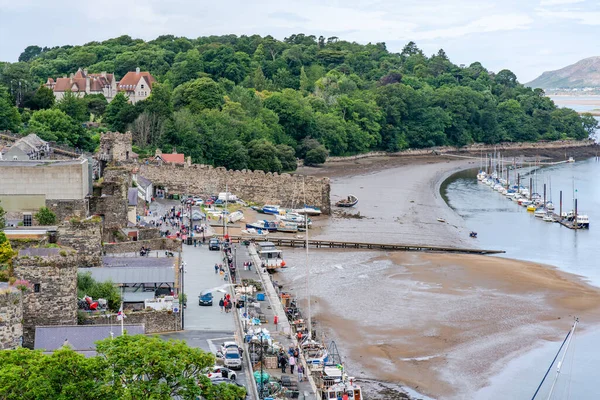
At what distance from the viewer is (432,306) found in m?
41.5

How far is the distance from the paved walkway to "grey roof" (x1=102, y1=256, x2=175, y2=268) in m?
3.88

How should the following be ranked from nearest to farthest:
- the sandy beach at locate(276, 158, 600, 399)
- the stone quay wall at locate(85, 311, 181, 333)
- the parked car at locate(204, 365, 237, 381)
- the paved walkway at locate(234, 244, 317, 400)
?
the parked car at locate(204, 365, 237, 381), the paved walkway at locate(234, 244, 317, 400), the stone quay wall at locate(85, 311, 181, 333), the sandy beach at locate(276, 158, 600, 399)

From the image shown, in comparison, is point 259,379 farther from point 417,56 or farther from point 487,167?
point 417,56

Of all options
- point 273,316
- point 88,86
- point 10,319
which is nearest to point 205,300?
point 273,316

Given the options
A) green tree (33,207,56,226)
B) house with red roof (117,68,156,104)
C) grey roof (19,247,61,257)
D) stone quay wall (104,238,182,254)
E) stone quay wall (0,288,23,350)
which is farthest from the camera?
house with red roof (117,68,156,104)

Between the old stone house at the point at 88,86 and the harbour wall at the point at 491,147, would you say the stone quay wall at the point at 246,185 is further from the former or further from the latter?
the harbour wall at the point at 491,147

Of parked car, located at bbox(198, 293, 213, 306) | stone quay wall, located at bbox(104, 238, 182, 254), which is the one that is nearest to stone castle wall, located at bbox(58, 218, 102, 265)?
parked car, located at bbox(198, 293, 213, 306)

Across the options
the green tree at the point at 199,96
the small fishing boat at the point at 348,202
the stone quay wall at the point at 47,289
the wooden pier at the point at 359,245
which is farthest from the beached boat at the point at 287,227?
the green tree at the point at 199,96

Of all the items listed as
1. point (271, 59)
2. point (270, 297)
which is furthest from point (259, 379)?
point (271, 59)

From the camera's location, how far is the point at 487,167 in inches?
4131

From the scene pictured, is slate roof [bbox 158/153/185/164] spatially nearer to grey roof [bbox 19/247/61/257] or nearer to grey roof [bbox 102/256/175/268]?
grey roof [bbox 102/256/175/268]

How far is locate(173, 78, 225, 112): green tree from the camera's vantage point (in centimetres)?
9325

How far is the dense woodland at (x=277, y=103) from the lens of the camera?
78.9 meters

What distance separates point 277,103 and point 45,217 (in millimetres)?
64721
